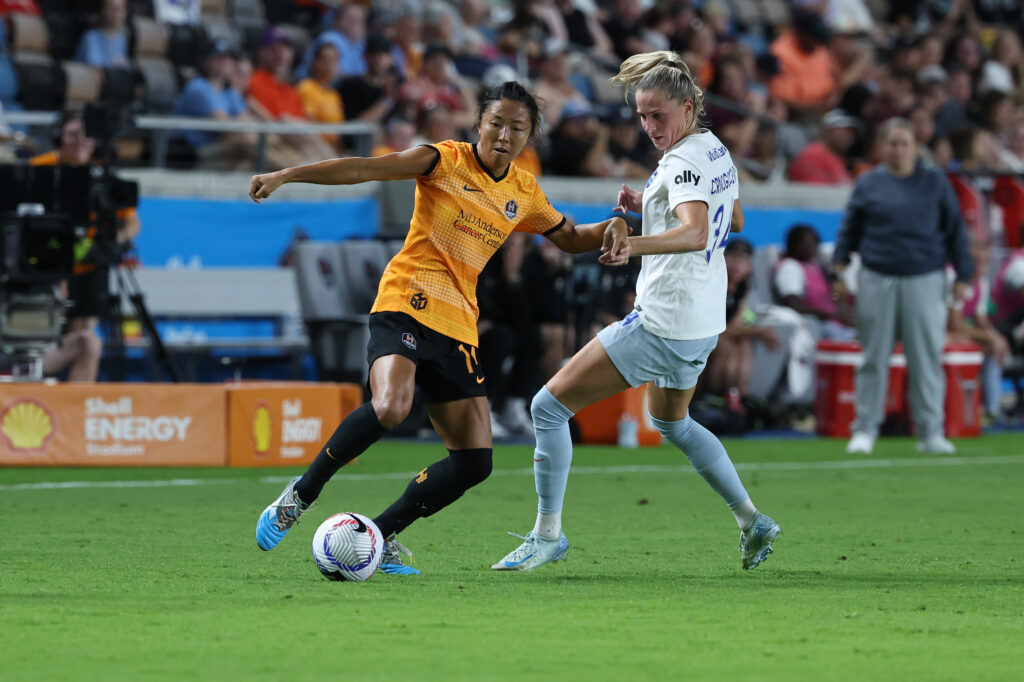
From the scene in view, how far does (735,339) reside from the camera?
1491 cm

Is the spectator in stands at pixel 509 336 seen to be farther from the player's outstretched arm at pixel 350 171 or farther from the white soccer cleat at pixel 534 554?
the player's outstretched arm at pixel 350 171

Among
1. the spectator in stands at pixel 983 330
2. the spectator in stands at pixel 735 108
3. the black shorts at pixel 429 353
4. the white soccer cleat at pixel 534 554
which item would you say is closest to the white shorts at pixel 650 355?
the black shorts at pixel 429 353

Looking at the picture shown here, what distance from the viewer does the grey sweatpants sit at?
41.3 ft

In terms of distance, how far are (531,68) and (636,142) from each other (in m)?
1.59

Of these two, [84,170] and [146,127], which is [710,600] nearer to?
[84,170]

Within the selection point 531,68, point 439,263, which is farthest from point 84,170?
point 531,68

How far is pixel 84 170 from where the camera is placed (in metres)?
→ 11.7

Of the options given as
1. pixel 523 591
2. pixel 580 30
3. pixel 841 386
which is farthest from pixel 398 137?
pixel 523 591

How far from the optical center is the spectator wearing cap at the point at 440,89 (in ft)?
53.5

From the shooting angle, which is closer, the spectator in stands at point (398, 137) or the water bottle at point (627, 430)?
the water bottle at point (627, 430)

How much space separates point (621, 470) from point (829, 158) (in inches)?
332

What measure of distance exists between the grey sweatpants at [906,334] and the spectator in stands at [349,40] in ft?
22.2

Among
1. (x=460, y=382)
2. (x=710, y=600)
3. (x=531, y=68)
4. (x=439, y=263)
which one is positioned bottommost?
(x=710, y=600)

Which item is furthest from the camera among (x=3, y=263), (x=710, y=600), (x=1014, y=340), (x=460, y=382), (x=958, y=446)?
(x=1014, y=340)
